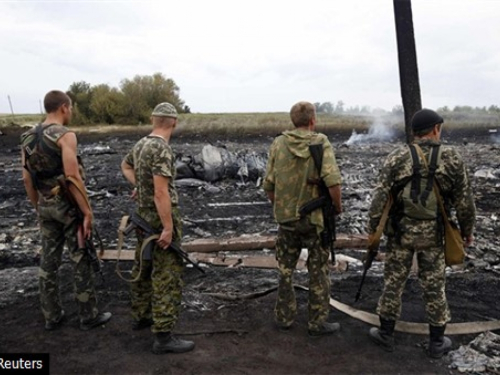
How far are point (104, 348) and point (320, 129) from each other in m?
28.5

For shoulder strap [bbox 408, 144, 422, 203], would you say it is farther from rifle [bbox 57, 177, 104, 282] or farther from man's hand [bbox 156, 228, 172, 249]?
rifle [bbox 57, 177, 104, 282]

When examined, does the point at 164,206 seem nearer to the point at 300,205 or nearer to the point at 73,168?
the point at 73,168

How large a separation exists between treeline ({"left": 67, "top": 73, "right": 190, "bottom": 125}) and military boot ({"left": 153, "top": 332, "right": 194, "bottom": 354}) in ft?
113

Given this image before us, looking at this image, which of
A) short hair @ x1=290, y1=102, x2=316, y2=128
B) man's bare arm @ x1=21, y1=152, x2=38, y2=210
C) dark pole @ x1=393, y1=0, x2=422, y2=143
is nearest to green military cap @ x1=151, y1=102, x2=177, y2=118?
short hair @ x1=290, y1=102, x2=316, y2=128

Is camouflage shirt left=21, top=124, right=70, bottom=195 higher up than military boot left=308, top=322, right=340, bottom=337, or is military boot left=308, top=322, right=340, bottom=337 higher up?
camouflage shirt left=21, top=124, right=70, bottom=195

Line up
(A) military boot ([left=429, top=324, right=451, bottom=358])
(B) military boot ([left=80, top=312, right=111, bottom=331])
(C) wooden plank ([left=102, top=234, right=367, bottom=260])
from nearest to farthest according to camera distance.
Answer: (A) military boot ([left=429, top=324, right=451, bottom=358]) → (B) military boot ([left=80, top=312, right=111, bottom=331]) → (C) wooden plank ([left=102, top=234, right=367, bottom=260])

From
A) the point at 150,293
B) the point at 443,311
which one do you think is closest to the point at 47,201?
the point at 150,293

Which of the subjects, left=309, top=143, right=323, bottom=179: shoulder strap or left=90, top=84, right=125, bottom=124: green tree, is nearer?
left=309, top=143, right=323, bottom=179: shoulder strap

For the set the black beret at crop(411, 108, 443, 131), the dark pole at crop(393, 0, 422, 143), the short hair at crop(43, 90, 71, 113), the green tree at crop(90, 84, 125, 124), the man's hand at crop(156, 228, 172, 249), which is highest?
the green tree at crop(90, 84, 125, 124)

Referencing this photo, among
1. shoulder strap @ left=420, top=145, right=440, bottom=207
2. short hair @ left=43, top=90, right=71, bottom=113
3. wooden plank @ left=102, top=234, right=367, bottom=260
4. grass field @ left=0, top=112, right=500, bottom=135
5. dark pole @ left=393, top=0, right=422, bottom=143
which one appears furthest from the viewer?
grass field @ left=0, top=112, right=500, bottom=135

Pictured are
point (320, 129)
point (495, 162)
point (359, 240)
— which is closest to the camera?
point (359, 240)

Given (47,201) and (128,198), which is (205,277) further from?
(128,198)

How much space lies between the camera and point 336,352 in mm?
3438

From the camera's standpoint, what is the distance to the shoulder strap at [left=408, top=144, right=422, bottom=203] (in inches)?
129
